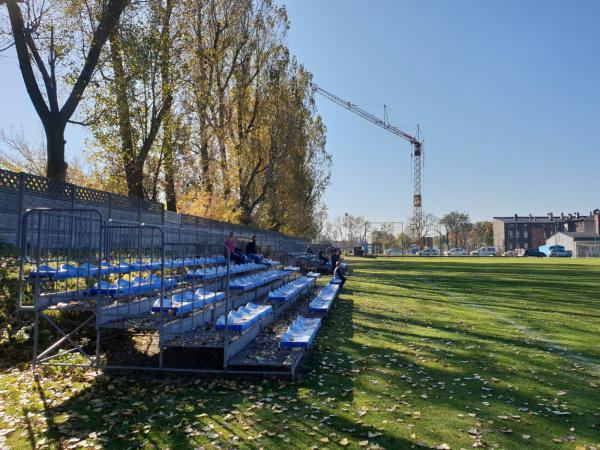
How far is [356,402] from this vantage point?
5598 millimetres

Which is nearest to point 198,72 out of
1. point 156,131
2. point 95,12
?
point 156,131

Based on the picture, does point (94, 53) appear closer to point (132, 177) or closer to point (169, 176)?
point (132, 177)

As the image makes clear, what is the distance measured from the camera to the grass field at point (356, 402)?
455cm

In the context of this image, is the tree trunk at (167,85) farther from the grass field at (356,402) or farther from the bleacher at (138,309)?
the grass field at (356,402)

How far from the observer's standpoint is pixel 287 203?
38.0 meters

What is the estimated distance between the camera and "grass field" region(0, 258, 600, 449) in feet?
14.9

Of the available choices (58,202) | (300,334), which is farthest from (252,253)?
(300,334)

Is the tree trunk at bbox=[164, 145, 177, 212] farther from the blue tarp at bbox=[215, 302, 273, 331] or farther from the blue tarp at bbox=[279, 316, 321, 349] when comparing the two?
the blue tarp at bbox=[279, 316, 321, 349]

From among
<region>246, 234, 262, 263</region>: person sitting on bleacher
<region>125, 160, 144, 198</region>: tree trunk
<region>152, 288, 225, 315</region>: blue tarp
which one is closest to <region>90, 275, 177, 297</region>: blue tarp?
<region>152, 288, 225, 315</region>: blue tarp

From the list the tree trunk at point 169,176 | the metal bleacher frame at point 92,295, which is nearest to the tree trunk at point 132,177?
the tree trunk at point 169,176

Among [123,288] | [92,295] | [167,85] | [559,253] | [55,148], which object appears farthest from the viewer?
[559,253]

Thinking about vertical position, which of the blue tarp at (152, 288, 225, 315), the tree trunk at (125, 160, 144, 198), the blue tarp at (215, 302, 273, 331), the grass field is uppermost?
the tree trunk at (125, 160, 144, 198)

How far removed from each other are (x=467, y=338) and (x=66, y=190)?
8868mm

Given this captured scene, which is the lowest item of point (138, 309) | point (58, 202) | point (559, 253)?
point (559, 253)
